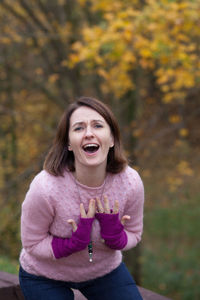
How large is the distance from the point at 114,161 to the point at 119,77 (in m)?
Result: 3.95

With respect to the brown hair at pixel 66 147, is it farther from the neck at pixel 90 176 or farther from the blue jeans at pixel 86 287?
the blue jeans at pixel 86 287

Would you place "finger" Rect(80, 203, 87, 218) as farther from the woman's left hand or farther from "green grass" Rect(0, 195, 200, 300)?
"green grass" Rect(0, 195, 200, 300)

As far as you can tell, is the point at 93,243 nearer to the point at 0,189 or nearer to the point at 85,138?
the point at 85,138

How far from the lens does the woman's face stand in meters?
2.12

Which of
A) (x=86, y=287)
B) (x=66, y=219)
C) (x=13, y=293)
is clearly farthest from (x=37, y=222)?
(x=13, y=293)

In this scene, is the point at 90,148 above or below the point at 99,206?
above

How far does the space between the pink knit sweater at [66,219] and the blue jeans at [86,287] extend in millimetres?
38

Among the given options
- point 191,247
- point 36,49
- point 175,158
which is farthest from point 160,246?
point 36,49

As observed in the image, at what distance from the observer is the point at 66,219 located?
2125 mm

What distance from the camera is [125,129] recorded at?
22.4 ft

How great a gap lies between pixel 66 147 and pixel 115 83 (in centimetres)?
410

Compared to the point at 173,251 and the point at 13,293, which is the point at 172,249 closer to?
the point at 173,251

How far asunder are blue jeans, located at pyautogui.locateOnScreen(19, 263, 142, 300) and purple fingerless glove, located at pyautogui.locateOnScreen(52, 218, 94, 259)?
23 cm

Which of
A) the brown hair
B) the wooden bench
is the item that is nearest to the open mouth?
the brown hair
